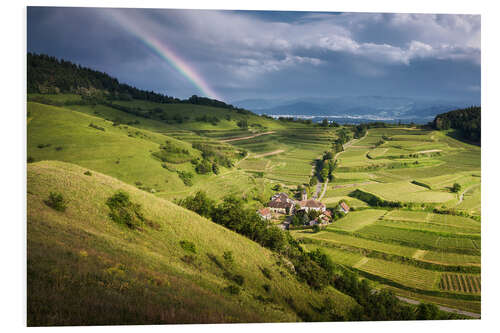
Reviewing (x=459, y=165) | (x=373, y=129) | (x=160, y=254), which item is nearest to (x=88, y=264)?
(x=160, y=254)

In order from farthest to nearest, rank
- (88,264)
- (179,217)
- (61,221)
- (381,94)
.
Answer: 1. (381,94)
2. (179,217)
3. (61,221)
4. (88,264)

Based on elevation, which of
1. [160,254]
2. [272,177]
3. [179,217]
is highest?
[272,177]

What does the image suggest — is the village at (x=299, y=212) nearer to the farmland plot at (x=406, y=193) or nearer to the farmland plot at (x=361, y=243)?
the farmland plot at (x=361, y=243)

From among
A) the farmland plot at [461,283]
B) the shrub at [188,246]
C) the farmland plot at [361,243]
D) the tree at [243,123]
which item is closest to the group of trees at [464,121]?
the farmland plot at [461,283]

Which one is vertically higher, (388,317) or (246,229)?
(246,229)

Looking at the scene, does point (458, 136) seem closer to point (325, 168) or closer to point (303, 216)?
point (325, 168)

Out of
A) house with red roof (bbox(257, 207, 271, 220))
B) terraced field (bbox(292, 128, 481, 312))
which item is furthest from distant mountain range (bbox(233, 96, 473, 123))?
house with red roof (bbox(257, 207, 271, 220))

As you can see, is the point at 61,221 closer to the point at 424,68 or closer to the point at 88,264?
the point at 88,264
